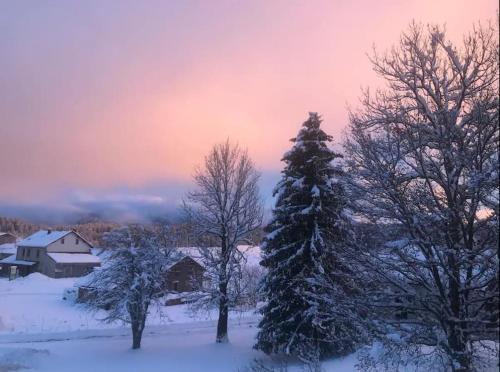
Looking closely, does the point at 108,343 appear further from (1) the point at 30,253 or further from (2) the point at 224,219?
(1) the point at 30,253

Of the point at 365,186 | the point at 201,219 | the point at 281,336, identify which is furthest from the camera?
the point at 201,219

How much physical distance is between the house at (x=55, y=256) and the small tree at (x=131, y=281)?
118 feet

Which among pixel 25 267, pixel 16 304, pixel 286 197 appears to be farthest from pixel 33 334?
pixel 25 267

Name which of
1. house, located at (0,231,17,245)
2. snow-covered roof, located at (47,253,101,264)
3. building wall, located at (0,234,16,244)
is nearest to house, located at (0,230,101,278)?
snow-covered roof, located at (47,253,101,264)

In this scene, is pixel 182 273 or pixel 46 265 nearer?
pixel 182 273

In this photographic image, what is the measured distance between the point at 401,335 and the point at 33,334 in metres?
27.3

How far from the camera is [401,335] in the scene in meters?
8.78

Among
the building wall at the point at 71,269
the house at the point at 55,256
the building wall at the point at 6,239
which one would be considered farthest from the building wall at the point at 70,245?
the building wall at the point at 6,239

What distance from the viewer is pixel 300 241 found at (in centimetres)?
1920

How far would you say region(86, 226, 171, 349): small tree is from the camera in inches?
930

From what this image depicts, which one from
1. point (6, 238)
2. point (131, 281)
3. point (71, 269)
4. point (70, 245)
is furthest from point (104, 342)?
point (6, 238)

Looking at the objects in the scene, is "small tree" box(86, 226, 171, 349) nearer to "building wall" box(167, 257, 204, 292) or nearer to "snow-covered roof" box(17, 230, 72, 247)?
"building wall" box(167, 257, 204, 292)

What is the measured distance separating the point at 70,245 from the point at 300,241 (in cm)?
5760

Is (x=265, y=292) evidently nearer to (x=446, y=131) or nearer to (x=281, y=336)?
(x=281, y=336)
